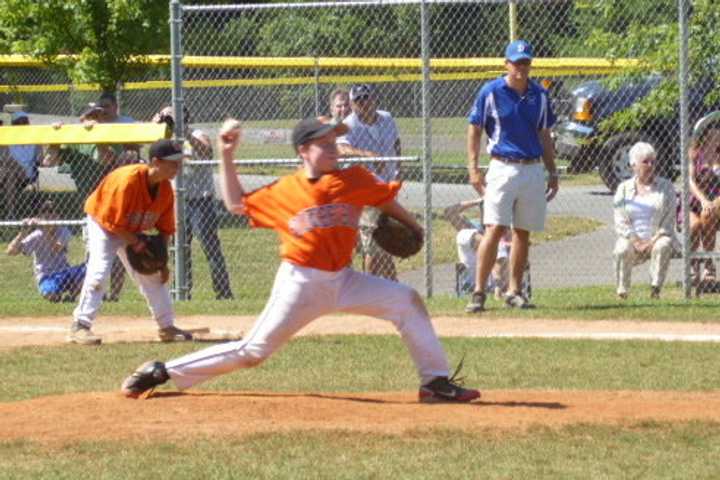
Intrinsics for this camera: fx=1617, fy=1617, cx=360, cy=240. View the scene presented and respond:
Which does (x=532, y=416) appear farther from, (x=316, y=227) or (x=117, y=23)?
(x=117, y=23)

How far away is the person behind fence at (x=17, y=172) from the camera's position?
1817 centimetres

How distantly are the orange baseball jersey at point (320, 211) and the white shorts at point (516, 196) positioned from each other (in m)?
4.27

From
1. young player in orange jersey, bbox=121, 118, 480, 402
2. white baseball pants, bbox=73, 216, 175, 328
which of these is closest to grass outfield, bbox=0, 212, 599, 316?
white baseball pants, bbox=73, 216, 175, 328

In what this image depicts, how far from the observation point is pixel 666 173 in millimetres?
16656

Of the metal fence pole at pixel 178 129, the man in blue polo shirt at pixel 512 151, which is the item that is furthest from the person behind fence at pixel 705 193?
→ the metal fence pole at pixel 178 129

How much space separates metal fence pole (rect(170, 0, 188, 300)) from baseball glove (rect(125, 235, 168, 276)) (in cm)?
295

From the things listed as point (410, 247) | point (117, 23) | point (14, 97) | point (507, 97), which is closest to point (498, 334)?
point (507, 97)

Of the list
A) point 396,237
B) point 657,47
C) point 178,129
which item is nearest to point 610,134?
point 657,47

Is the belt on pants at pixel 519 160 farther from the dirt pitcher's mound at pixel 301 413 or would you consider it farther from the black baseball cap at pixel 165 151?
the dirt pitcher's mound at pixel 301 413

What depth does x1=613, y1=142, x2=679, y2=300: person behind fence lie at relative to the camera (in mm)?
13891

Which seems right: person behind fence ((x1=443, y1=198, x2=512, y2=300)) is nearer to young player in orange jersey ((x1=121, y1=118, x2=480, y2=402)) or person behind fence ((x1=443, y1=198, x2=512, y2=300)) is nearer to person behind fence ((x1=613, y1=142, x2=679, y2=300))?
person behind fence ((x1=613, y1=142, x2=679, y2=300))

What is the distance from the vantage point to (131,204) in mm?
11453

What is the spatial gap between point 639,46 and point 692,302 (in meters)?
3.07

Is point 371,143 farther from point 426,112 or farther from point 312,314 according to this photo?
point 312,314
